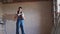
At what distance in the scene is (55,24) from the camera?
15.2ft

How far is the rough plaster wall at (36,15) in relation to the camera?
15.8 ft

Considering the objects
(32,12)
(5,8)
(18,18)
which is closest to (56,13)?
(32,12)

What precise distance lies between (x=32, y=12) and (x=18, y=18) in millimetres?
435

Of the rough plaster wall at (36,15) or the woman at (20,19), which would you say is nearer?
the rough plaster wall at (36,15)

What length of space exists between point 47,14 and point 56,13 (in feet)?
0.84

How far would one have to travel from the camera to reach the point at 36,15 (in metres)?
4.91

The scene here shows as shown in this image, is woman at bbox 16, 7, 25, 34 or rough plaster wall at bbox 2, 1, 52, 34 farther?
woman at bbox 16, 7, 25, 34

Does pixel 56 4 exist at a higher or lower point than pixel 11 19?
higher

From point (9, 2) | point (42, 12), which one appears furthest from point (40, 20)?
point (9, 2)

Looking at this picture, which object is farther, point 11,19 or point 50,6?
point 11,19

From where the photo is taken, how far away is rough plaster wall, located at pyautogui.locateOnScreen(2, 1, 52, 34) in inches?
189

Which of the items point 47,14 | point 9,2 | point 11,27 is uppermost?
point 9,2

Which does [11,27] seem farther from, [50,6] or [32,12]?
[50,6]

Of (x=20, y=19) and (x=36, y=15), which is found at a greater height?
(x=36, y=15)
